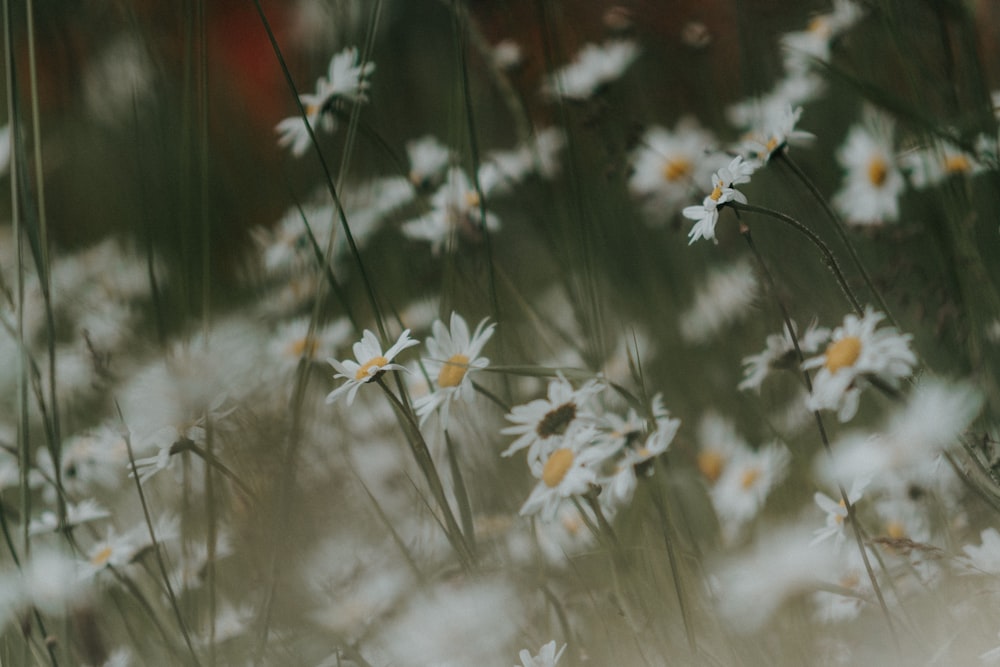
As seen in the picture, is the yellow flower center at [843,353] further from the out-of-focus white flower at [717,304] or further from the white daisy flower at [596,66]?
the white daisy flower at [596,66]

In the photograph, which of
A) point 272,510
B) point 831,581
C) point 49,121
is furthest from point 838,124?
point 49,121

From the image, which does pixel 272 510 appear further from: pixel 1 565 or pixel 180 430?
pixel 1 565

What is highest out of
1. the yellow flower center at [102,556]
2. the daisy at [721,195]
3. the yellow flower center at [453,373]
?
the daisy at [721,195]

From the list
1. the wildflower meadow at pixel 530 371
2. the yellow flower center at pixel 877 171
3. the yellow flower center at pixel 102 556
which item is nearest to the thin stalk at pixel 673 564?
the wildflower meadow at pixel 530 371

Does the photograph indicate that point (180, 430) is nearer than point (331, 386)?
Yes

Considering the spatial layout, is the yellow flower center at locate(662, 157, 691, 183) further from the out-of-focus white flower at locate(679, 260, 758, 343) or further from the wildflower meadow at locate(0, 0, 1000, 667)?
the out-of-focus white flower at locate(679, 260, 758, 343)

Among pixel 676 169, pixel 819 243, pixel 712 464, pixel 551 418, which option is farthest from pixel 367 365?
pixel 676 169

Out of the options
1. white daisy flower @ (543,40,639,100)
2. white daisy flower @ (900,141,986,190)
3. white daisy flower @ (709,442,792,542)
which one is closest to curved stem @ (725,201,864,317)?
white daisy flower @ (900,141,986,190)
